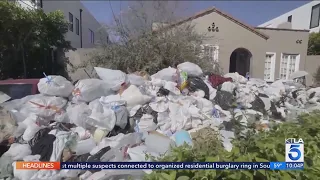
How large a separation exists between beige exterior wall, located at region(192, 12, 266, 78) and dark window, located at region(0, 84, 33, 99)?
844cm

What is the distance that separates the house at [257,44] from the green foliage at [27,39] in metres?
6.26

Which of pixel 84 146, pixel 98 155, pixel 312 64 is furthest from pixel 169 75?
pixel 312 64

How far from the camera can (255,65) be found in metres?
11.9

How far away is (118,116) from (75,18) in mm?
16055

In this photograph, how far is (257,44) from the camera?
11.9m

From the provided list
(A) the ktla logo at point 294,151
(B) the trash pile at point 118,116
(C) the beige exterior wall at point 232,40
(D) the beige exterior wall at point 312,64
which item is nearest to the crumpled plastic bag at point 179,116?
(B) the trash pile at point 118,116

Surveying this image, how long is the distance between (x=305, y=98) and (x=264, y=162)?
180 inches

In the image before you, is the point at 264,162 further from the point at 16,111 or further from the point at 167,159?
the point at 16,111

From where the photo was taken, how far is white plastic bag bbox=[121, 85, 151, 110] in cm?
356

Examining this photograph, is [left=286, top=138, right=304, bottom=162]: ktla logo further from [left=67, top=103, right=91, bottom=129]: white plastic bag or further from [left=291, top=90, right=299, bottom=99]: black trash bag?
[left=291, top=90, right=299, bottom=99]: black trash bag

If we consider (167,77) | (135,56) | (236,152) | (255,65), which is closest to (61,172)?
(236,152)

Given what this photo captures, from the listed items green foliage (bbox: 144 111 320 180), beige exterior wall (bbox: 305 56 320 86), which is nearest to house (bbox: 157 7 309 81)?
beige exterior wall (bbox: 305 56 320 86)

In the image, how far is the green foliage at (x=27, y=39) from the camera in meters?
8.41

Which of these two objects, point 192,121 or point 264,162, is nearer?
point 264,162
